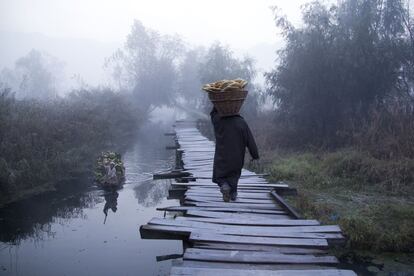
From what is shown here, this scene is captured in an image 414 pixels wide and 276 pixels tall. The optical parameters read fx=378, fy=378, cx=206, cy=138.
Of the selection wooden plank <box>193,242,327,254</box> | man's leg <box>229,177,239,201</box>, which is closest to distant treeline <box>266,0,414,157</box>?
man's leg <box>229,177,239,201</box>

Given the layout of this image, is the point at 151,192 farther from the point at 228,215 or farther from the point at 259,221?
the point at 259,221

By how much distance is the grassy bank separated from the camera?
634 cm

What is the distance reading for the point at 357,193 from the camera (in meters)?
8.47

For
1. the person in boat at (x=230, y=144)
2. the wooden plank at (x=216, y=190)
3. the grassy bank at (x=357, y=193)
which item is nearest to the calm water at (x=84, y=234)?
the wooden plank at (x=216, y=190)

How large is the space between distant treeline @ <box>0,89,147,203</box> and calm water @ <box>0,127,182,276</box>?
0.75 meters

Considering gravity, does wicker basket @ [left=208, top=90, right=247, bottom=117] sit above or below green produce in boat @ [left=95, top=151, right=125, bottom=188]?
above

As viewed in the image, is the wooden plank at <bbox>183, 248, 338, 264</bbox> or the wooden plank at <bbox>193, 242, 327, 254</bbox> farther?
the wooden plank at <bbox>193, 242, 327, 254</bbox>

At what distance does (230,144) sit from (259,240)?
153cm

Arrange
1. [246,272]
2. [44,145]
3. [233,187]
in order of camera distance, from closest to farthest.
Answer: [246,272] < [233,187] < [44,145]

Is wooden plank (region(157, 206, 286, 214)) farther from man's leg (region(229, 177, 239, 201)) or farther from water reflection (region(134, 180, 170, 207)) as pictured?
water reflection (region(134, 180, 170, 207))

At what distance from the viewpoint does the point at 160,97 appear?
3728 centimetres

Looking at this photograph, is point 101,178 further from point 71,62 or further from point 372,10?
point 71,62

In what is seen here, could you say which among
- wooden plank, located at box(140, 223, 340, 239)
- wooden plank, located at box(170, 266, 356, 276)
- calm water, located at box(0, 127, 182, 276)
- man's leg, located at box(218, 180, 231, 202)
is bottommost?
calm water, located at box(0, 127, 182, 276)

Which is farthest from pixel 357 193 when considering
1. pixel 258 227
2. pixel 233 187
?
pixel 258 227
